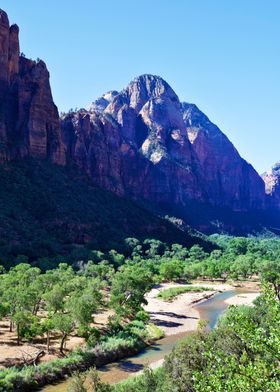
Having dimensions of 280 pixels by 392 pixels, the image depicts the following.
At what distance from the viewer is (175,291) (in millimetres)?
89562

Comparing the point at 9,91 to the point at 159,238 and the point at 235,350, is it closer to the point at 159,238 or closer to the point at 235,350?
the point at 159,238

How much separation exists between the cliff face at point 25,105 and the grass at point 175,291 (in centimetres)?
6916

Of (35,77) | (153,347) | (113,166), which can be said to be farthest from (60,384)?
(113,166)

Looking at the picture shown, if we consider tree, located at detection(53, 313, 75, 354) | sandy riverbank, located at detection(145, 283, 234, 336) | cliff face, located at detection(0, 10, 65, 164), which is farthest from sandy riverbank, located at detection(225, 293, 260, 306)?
cliff face, located at detection(0, 10, 65, 164)

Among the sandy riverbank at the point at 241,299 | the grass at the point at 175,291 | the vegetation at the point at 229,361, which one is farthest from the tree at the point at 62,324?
the sandy riverbank at the point at 241,299

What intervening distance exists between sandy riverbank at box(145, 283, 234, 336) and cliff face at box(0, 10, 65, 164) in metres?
67.8

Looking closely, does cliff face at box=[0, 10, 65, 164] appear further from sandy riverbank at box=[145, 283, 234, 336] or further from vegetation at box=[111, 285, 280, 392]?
vegetation at box=[111, 285, 280, 392]

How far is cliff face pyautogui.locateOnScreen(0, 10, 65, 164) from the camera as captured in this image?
454 feet

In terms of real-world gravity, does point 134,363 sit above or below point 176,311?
below

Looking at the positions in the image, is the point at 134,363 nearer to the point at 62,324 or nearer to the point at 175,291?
the point at 62,324

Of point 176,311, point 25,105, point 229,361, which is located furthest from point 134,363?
point 25,105

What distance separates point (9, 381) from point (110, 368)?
10269 millimetres

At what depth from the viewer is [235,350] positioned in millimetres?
29391

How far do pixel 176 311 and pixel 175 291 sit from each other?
1813 cm
